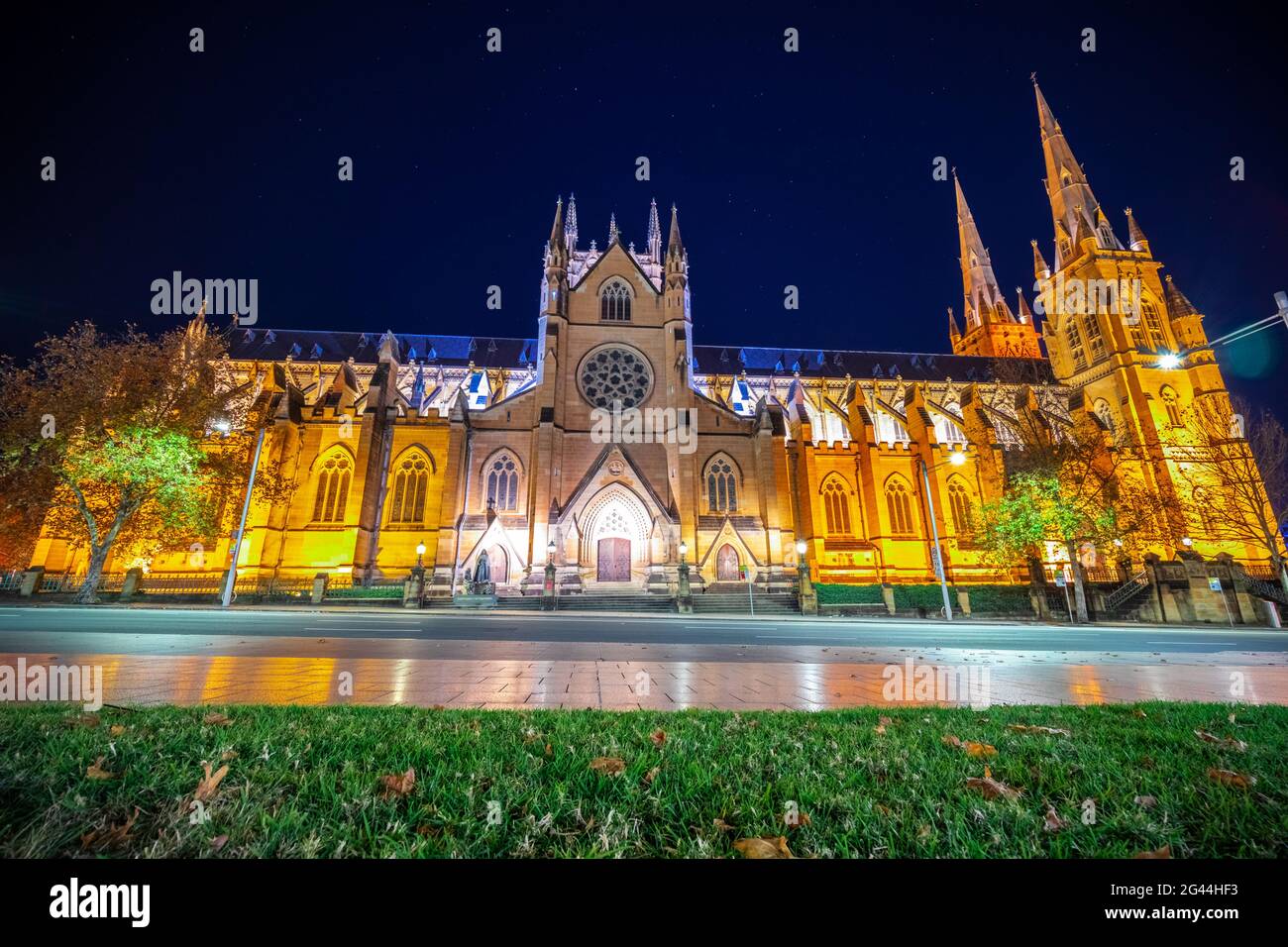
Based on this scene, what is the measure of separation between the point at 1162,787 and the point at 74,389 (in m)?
30.8

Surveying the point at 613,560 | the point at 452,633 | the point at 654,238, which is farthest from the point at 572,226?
the point at 452,633

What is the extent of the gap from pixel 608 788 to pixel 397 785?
0.83 metres

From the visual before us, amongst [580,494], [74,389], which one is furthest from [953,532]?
[74,389]

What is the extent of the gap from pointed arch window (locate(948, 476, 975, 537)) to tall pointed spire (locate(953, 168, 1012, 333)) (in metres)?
32.7

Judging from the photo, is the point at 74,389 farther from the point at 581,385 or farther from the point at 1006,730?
the point at 1006,730

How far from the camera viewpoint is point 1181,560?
82.2 ft

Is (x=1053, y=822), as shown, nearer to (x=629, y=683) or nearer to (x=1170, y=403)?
(x=629, y=683)

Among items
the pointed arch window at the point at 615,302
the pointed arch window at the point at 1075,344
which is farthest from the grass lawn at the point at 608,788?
the pointed arch window at the point at 1075,344

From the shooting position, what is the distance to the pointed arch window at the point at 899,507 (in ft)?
107

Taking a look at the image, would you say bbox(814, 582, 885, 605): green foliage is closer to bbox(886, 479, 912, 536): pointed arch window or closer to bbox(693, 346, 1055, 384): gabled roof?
bbox(886, 479, 912, 536): pointed arch window

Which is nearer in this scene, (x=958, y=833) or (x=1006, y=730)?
(x=958, y=833)

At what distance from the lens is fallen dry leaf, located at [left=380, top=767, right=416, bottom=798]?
1.96 meters

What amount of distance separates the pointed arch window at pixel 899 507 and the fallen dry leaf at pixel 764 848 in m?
34.4
